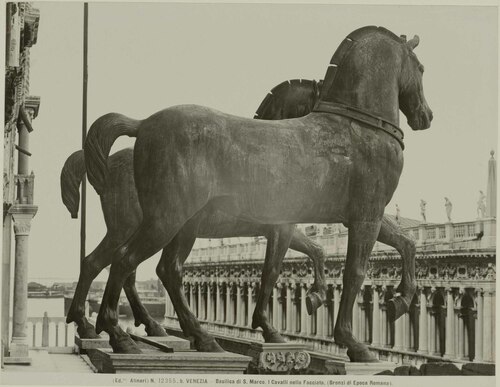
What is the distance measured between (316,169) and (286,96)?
1057 mm

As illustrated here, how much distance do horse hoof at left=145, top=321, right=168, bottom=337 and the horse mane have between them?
6.79 feet

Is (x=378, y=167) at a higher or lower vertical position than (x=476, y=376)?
higher

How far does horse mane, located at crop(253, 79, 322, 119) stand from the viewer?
10805 millimetres

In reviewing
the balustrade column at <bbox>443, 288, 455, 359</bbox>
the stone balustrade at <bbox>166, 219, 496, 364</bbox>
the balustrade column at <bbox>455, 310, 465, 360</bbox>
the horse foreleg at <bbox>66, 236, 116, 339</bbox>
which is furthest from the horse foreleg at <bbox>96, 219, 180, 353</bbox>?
the balustrade column at <bbox>443, 288, 455, 359</bbox>

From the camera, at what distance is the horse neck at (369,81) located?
1018 cm

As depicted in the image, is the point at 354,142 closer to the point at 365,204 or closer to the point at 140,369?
the point at 365,204

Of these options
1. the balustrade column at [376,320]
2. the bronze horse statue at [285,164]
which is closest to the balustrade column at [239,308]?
the balustrade column at [376,320]

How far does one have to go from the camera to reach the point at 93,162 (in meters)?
9.97

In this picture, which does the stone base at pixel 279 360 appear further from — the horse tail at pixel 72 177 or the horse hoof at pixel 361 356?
the horse tail at pixel 72 177

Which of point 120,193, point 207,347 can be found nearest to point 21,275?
point 120,193

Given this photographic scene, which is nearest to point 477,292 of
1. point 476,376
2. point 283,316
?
point 283,316

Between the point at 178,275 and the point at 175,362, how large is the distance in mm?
904

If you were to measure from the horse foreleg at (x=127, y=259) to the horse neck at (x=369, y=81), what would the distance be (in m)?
1.78

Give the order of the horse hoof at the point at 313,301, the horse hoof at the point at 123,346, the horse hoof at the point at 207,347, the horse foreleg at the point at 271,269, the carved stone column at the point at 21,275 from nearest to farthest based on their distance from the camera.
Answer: the horse hoof at the point at 123,346 → the horse hoof at the point at 207,347 → the horse hoof at the point at 313,301 → the horse foreleg at the point at 271,269 → the carved stone column at the point at 21,275
